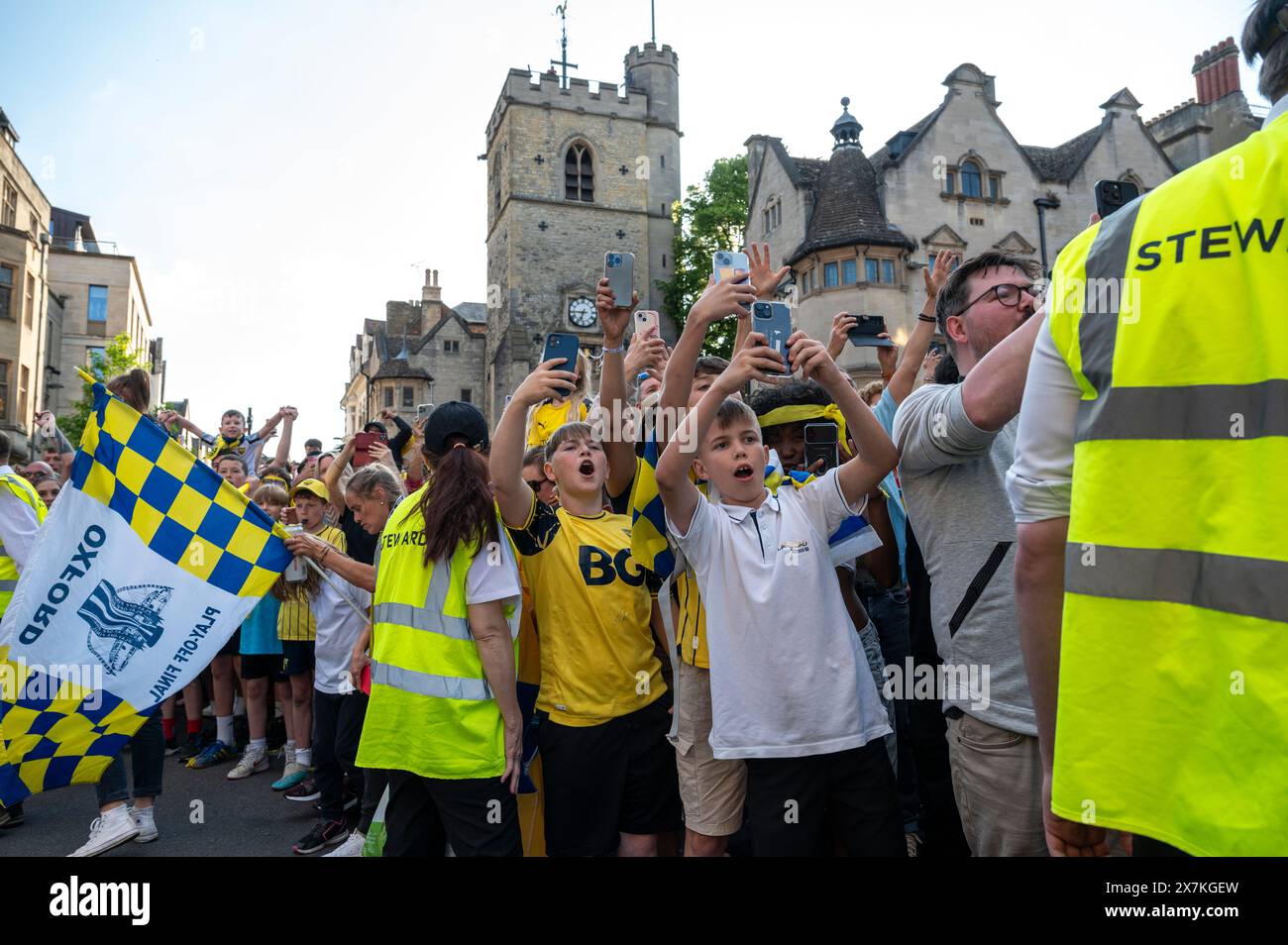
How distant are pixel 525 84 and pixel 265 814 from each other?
48.1 m

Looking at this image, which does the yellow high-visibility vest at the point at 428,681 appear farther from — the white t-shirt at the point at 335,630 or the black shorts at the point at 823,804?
the white t-shirt at the point at 335,630

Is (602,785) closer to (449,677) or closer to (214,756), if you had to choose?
(449,677)

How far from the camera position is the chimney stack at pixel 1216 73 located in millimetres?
26531

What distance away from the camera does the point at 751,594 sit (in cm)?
310

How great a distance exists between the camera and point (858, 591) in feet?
15.1

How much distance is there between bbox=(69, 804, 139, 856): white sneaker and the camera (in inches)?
188

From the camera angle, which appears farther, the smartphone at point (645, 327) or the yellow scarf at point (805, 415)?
the yellow scarf at point (805, 415)

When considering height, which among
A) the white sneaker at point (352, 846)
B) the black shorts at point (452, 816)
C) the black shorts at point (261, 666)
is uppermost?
the black shorts at point (452, 816)

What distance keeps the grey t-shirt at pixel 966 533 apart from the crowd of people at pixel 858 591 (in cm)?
1

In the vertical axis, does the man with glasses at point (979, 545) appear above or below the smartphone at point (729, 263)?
below

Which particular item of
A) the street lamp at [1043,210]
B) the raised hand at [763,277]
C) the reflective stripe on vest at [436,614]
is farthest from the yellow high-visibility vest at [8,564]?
the street lamp at [1043,210]
